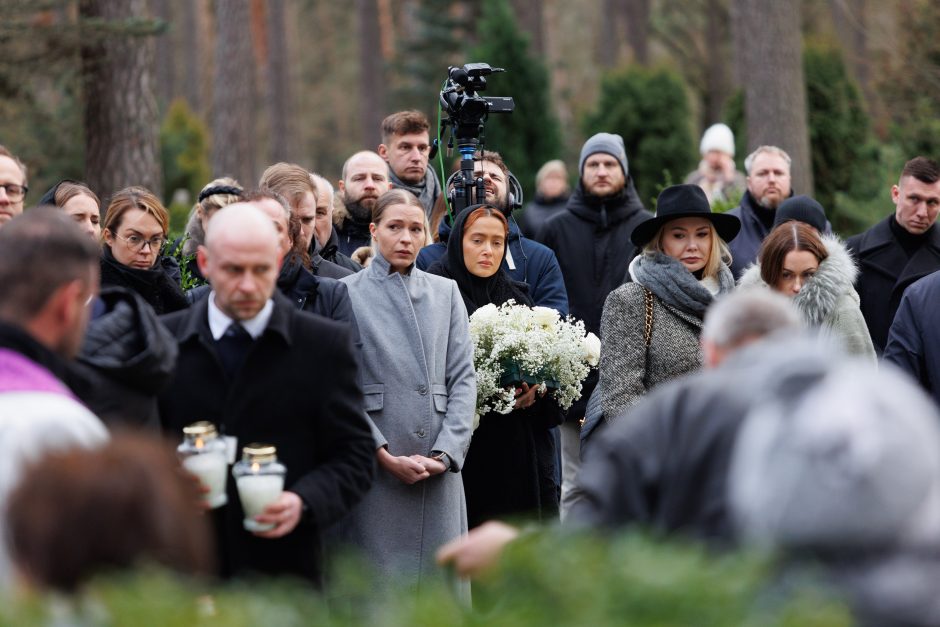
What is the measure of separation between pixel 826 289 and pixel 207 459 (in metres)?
3.83

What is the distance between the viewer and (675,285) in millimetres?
6836

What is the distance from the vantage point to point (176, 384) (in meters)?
4.69

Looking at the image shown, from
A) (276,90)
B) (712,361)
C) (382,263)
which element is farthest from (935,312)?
(276,90)

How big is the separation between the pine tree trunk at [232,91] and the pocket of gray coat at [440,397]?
1441 cm

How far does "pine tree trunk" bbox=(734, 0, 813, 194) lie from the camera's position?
1534 cm

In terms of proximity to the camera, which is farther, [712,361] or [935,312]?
[935,312]

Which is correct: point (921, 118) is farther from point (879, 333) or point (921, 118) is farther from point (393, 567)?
point (393, 567)

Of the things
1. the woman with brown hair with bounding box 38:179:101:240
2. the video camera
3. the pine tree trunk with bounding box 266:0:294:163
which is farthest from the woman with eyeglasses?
the pine tree trunk with bounding box 266:0:294:163

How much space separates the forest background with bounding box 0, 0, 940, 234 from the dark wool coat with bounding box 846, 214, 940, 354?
9.10ft

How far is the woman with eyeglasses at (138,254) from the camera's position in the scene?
21.7ft

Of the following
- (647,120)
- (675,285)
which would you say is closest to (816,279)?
(675,285)

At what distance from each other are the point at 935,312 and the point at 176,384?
4.14 meters

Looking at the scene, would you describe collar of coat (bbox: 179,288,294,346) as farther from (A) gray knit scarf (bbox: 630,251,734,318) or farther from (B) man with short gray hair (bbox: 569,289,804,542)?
(A) gray knit scarf (bbox: 630,251,734,318)

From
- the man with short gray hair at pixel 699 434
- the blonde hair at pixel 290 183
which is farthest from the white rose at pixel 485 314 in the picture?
the man with short gray hair at pixel 699 434
